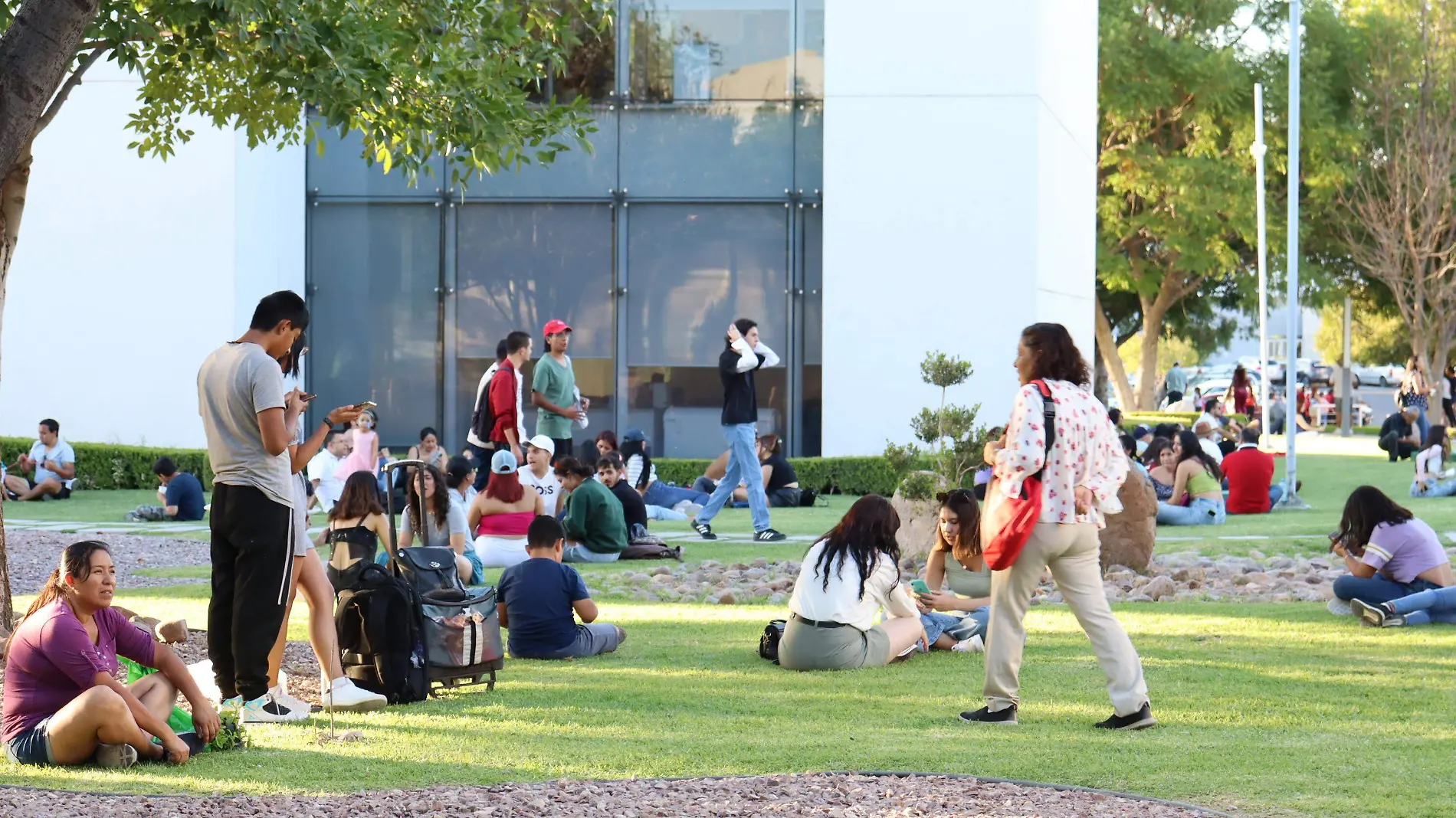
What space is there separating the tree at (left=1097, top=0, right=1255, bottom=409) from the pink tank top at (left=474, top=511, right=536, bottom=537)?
89.2 ft

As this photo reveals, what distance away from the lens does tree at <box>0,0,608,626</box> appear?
749 centimetres

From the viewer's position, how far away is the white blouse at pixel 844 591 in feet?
27.9

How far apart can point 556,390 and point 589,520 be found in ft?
8.09

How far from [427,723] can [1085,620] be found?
2.88 metres

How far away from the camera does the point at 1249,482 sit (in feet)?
62.2

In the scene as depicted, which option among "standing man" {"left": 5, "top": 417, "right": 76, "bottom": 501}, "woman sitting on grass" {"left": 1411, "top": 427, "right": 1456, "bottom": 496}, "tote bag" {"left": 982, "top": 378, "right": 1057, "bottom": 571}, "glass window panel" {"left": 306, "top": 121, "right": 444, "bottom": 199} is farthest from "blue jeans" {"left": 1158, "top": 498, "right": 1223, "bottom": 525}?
"standing man" {"left": 5, "top": 417, "right": 76, "bottom": 501}

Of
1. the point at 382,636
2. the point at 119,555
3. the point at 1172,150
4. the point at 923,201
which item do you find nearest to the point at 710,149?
the point at 923,201

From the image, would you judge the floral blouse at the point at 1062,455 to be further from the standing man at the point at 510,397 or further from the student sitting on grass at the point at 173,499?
the student sitting on grass at the point at 173,499

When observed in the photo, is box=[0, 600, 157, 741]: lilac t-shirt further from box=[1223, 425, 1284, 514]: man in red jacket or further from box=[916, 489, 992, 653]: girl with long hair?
box=[1223, 425, 1284, 514]: man in red jacket

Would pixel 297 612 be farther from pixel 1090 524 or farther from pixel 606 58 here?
pixel 606 58

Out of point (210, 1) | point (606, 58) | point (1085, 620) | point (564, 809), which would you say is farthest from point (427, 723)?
point (606, 58)

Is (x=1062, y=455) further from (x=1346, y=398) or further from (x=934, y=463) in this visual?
(x=1346, y=398)

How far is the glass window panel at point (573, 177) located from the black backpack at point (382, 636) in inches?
665

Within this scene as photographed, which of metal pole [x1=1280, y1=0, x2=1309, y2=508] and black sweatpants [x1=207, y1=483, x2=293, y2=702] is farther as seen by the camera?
metal pole [x1=1280, y1=0, x2=1309, y2=508]
